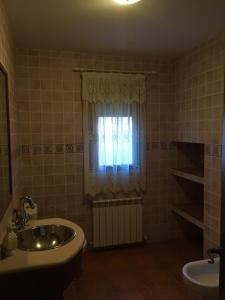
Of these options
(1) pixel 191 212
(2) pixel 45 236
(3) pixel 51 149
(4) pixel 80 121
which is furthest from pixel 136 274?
(4) pixel 80 121

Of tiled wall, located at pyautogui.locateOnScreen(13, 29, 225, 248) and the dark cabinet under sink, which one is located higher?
tiled wall, located at pyautogui.locateOnScreen(13, 29, 225, 248)

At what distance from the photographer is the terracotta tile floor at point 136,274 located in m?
2.37

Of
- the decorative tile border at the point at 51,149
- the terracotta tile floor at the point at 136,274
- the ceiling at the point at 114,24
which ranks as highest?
the ceiling at the point at 114,24

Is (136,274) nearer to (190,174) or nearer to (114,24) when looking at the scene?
(190,174)

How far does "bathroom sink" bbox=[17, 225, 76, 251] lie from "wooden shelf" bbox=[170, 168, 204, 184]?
1.55 m

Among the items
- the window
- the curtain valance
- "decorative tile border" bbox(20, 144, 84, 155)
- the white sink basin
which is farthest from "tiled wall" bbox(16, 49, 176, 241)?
the white sink basin

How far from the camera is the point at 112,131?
308 centimetres

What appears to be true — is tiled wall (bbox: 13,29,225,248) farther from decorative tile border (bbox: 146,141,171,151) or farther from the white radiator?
the white radiator

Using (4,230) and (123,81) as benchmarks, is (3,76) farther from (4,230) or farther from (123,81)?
(123,81)

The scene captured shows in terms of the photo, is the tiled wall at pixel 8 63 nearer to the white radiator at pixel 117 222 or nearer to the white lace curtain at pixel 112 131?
the white lace curtain at pixel 112 131

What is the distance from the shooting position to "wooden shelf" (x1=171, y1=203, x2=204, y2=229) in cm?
289

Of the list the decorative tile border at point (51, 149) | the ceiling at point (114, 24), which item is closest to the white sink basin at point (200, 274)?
the decorative tile border at point (51, 149)

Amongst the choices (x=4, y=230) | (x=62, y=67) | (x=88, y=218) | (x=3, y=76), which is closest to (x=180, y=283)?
(x=88, y=218)

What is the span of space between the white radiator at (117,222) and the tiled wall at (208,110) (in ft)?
2.83
